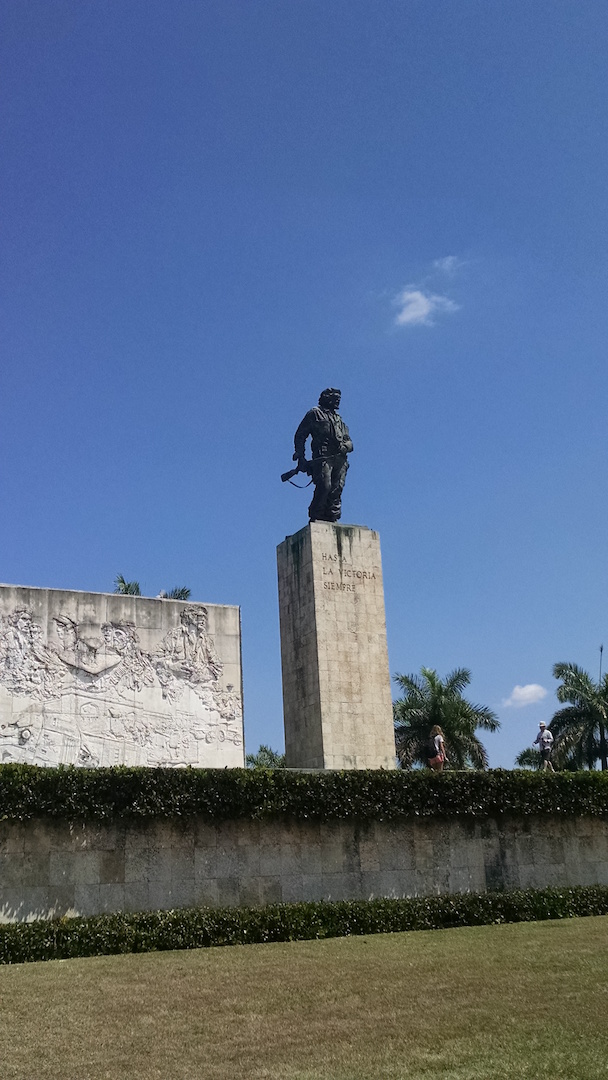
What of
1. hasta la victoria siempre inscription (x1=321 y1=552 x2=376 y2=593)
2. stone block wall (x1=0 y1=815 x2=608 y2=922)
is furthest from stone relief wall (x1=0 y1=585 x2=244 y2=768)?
stone block wall (x1=0 y1=815 x2=608 y2=922)

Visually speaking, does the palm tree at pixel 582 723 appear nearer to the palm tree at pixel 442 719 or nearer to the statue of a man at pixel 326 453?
the palm tree at pixel 442 719

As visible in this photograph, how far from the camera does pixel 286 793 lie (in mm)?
12898

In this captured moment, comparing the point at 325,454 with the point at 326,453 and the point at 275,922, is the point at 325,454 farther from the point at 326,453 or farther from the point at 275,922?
the point at 275,922

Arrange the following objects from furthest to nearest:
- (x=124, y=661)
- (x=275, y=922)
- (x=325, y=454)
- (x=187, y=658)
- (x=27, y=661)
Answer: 1. (x=325, y=454)
2. (x=187, y=658)
3. (x=124, y=661)
4. (x=27, y=661)
5. (x=275, y=922)

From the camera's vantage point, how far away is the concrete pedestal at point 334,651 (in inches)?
650

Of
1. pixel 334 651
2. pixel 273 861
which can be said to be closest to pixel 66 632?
pixel 334 651

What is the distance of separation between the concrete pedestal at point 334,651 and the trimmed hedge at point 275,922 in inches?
162

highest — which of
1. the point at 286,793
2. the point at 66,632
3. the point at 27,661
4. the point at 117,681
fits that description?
the point at 66,632

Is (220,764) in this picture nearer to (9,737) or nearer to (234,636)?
(234,636)

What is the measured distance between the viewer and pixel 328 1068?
21.6ft

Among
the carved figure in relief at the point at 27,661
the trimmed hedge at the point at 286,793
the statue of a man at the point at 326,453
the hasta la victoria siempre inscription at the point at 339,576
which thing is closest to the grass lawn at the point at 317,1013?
the trimmed hedge at the point at 286,793

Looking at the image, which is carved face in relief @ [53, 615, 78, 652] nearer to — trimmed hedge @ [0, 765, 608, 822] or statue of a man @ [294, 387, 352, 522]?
trimmed hedge @ [0, 765, 608, 822]

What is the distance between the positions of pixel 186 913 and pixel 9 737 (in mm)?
4659

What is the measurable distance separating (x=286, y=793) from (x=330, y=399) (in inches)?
336
